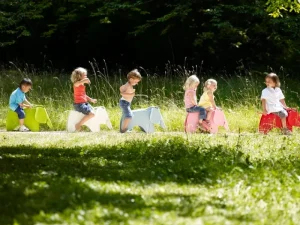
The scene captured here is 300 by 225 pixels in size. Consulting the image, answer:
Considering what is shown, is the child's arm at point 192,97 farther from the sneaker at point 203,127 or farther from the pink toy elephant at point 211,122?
the sneaker at point 203,127

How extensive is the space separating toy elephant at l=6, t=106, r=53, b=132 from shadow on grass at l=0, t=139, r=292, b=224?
160 inches

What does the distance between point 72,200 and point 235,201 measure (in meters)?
1.44

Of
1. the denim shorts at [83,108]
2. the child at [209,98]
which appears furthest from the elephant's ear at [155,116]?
the denim shorts at [83,108]

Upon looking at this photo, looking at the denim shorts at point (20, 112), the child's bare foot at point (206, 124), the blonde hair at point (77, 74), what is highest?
the blonde hair at point (77, 74)

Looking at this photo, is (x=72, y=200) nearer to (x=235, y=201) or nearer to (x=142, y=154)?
(x=235, y=201)

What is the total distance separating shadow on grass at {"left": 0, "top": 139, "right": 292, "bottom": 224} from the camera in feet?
21.3

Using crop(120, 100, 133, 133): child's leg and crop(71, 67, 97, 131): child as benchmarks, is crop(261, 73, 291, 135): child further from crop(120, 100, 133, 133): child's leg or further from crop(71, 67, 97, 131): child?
crop(71, 67, 97, 131): child

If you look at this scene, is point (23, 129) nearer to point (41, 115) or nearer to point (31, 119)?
point (31, 119)

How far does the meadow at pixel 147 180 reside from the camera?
616 centimetres

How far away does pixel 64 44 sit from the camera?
95.0 ft

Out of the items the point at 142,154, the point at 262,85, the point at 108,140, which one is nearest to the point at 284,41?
the point at 262,85

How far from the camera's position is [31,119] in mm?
15664

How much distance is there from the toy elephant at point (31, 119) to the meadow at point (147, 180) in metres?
1.66

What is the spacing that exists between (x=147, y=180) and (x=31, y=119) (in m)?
8.11
